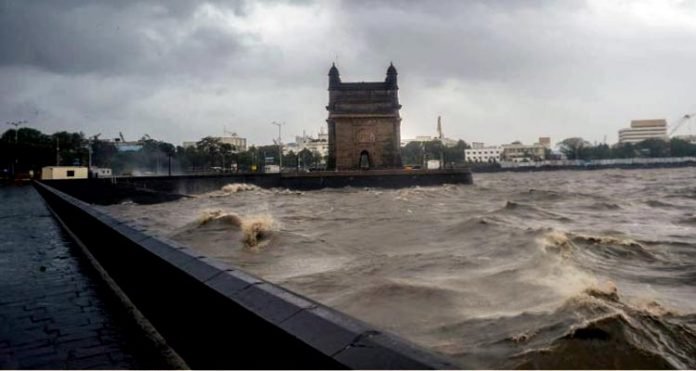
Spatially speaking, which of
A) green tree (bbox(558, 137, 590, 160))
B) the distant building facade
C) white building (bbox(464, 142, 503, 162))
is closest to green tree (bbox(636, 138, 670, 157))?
green tree (bbox(558, 137, 590, 160))

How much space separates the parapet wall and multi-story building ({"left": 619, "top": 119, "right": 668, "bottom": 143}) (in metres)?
185

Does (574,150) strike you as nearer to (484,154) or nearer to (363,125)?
(484,154)

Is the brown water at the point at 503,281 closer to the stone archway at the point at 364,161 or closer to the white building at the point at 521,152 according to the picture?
the stone archway at the point at 364,161

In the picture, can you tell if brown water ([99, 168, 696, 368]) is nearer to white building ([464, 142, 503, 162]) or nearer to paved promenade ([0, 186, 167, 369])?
paved promenade ([0, 186, 167, 369])

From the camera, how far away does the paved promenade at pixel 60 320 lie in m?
3.70

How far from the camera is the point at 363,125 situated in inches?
2124

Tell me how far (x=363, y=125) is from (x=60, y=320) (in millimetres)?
49960

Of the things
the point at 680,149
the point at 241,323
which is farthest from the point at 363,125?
the point at 680,149

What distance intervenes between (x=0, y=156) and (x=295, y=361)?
77789mm

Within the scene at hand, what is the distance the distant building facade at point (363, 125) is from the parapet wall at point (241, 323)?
162 ft

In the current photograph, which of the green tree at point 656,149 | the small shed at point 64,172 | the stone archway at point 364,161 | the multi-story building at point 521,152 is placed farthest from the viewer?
the multi-story building at point 521,152

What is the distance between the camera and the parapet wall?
6.22 ft

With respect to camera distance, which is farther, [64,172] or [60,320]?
[64,172]

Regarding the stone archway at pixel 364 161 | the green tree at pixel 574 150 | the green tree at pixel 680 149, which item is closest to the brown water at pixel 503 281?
the stone archway at pixel 364 161
